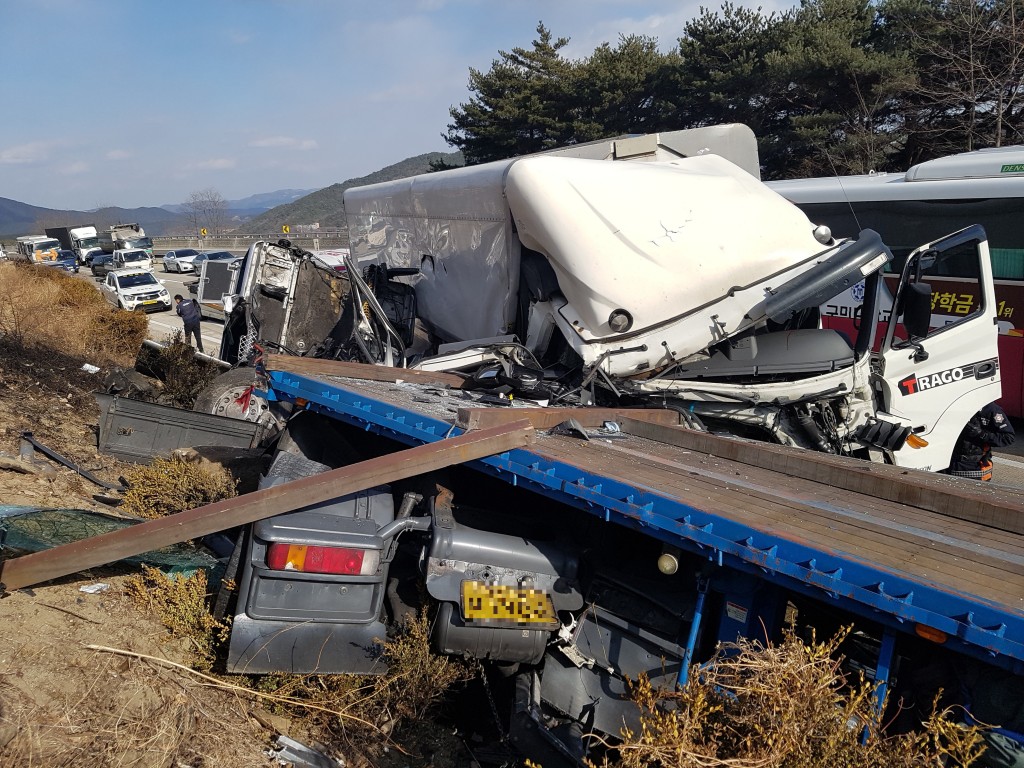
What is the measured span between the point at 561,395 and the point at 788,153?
22763 mm

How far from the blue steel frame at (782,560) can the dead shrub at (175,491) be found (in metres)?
2.30

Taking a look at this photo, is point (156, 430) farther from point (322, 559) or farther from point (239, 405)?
point (322, 559)

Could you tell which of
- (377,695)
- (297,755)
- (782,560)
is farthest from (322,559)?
(782,560)

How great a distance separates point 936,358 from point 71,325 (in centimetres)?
1162

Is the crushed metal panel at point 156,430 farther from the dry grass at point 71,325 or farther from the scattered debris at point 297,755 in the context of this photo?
the scattered debris at point 297,755

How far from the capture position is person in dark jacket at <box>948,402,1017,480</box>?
222 inches

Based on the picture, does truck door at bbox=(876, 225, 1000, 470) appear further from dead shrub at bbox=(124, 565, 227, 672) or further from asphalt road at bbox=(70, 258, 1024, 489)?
dead shrub at bbox=(124, 565, 227, 672)

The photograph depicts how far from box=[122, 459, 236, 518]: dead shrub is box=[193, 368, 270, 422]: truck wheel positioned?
225 cm

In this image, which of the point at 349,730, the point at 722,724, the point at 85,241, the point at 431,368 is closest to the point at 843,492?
the point at 722,724

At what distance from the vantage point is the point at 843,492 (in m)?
3.13

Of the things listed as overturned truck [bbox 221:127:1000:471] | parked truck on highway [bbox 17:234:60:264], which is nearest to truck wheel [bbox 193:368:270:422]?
overturned truck [bbox 221:127:1000:471]

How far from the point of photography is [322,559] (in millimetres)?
3145

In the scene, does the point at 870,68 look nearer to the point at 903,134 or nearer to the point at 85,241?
the point at 903,134

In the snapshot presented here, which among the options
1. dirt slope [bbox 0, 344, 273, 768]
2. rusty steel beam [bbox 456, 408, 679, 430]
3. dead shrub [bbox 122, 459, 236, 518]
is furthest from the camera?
dead shrub [bbox 122, 459, 236, 518]
